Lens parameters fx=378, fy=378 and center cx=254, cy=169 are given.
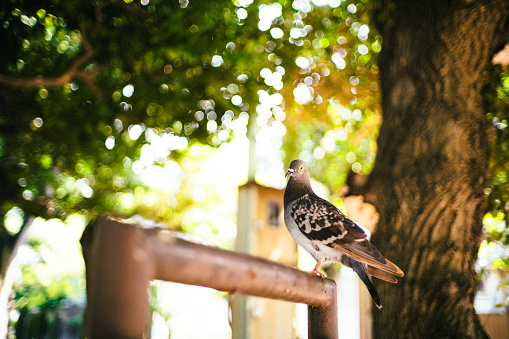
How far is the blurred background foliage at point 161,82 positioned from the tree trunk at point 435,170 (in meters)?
0.32

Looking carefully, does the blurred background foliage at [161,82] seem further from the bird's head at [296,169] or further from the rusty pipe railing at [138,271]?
the rusty pipe railing at [138,271]

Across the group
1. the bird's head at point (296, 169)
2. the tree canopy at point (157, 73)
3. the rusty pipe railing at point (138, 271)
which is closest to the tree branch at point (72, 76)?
the tree canopy at point (157, 73)

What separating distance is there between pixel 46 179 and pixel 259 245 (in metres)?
4.11

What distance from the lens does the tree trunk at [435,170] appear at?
2572 millimetres

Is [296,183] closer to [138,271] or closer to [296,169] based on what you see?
[296,169]

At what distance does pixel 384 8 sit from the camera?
349 cm

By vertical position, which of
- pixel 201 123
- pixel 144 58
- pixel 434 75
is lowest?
pixel 434 75

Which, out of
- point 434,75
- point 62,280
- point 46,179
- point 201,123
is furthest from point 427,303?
point 62,280

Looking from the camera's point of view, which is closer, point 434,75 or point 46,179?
point 434,75

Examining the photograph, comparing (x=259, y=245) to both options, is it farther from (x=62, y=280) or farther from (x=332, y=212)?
(x=62, y=280)

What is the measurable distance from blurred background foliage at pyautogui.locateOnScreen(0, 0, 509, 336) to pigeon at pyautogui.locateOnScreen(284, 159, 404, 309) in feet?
3.24

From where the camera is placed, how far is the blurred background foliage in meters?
4.17

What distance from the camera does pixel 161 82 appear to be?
5.14 m

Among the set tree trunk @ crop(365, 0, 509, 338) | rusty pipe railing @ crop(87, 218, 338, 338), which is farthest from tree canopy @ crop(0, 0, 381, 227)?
rusty pipe railing @ crop(87, 218, 338, 338)
